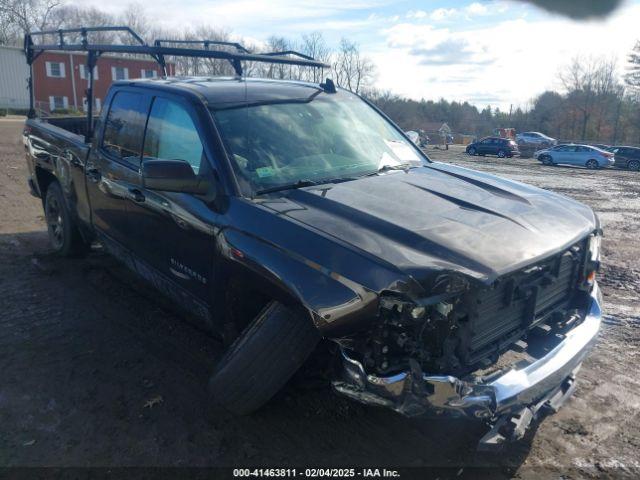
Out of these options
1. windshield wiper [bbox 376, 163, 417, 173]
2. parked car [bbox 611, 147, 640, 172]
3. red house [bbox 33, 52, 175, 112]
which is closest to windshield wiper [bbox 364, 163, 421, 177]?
windshield wiper [bbox 376, 163, 417, 173]

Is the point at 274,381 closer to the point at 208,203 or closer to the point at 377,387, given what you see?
the point at 377,387

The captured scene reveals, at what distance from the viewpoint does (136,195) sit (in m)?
4.05

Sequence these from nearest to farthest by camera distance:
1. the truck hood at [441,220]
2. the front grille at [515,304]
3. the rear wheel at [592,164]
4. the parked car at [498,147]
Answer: the truck hood at [441,220], the front grille at [515,304], the rear wheel at [592,164], the parked car at [498,147]

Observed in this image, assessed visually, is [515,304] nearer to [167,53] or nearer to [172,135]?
[172,135]

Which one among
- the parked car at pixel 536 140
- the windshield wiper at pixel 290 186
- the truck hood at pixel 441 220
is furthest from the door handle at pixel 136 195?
the parked car at pixel 536 140

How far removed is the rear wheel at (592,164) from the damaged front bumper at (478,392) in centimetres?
2810

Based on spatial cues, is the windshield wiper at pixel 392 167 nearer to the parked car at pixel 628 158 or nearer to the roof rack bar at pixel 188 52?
the roof rack bar at pixel 188 52

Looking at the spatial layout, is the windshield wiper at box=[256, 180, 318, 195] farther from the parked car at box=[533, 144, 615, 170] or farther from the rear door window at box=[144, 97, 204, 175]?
the parked car at box=[533, 144, 615, 170]

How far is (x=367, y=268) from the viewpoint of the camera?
8.23 feet

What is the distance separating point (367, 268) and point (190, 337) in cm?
244

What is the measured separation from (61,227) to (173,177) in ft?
11.9

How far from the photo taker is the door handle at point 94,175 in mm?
4680

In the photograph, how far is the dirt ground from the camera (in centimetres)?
306

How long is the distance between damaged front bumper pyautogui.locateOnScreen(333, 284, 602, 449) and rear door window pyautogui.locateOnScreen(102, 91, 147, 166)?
260cm
